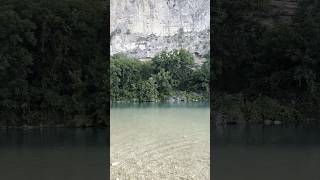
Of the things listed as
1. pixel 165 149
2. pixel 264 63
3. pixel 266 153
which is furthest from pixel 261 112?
pixel 165 149

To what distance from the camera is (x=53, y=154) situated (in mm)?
8859

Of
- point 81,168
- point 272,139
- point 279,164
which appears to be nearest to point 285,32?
point 272,139

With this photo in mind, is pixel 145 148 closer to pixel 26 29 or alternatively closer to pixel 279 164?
pixel 279 164

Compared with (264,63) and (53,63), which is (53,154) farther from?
(264,63)

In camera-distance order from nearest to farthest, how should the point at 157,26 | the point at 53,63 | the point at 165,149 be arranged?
the point at 165,149, the point at 157,26, the point at 53,63

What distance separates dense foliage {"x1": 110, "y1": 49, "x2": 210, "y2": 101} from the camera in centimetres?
380

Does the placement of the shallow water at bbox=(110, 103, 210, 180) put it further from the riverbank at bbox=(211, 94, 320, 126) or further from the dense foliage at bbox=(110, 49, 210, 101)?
the riverbank at bbox=(211, 94, 320, 126)

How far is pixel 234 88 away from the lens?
49.8 feet

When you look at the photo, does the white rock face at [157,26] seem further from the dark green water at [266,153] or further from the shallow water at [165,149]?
the dark green water at [266,153]

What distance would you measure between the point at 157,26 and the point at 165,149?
0.87m

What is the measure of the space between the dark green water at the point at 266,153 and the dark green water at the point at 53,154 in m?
1.68

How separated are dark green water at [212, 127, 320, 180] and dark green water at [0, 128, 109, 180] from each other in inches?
66.0

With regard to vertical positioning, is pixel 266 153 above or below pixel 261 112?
below

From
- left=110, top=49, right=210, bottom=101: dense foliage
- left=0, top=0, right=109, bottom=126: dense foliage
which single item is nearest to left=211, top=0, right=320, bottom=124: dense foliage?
left=0, top=0, right=109, bottom=126: dense foliage
